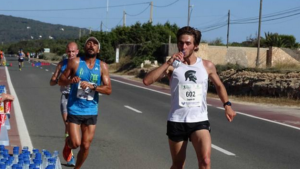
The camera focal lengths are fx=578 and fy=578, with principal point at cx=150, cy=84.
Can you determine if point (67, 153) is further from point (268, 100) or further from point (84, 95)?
point (268, 100)

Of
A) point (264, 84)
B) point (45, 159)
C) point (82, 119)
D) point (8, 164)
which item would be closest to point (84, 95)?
point (82, 119)

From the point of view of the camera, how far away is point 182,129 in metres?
6.27

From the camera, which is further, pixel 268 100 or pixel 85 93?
pixel 268 100

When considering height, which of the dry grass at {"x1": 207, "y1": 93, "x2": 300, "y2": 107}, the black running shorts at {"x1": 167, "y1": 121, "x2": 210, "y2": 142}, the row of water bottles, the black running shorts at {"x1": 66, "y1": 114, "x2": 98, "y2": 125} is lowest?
the dry grass at {"x1": 207, "y1": 93, "x2": 300, "y2": 107}

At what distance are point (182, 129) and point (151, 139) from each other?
17.9ft

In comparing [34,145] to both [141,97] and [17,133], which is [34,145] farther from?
[141,97]

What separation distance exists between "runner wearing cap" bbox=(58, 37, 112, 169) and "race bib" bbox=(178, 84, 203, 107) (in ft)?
5.66

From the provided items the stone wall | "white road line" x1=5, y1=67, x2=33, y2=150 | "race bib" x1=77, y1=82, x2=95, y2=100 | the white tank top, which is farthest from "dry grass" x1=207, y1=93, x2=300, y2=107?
the white tank top

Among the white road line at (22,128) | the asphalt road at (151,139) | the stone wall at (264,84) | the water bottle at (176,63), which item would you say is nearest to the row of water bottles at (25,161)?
the water bottle at (176,63)

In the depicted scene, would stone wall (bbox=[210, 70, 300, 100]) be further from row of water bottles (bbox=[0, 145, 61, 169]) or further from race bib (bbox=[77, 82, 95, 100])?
row of water bottles (bbox=[0, 145, 61, 169])

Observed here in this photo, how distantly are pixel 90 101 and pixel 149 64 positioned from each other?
122 ft

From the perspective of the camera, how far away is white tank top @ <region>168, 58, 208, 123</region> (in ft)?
20.5

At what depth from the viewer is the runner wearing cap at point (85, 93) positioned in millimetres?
7719

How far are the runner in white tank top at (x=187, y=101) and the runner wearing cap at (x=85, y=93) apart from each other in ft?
5.36
